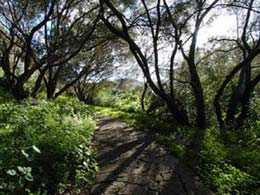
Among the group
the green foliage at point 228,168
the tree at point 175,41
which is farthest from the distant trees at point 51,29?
the green foliage at point 228,168

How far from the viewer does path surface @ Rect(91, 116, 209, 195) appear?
4.04 metres

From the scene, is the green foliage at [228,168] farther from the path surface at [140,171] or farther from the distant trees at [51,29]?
the distant trees at [51,29]

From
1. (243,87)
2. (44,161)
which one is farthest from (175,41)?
(44,161)

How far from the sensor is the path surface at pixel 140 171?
13.3ft

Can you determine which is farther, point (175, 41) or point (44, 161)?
point (175, 41)

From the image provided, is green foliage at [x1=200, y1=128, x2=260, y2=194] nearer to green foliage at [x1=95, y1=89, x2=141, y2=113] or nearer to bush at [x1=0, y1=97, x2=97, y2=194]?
bush at [x1=0, y1=97, x2=97, y2=194]

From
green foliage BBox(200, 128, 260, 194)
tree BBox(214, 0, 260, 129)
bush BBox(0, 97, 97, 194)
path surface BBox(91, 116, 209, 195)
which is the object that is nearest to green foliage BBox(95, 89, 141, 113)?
tree BBox(214, 0, 260, 129)

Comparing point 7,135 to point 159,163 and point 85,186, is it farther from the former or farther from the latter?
point 159,163

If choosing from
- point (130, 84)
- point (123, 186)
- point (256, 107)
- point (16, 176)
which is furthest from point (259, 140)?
point (130, 84)

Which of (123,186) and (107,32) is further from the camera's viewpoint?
(107,32)

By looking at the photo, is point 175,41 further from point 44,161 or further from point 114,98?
point 114,98

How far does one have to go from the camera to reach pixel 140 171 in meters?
4.74

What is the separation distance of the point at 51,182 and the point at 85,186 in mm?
622

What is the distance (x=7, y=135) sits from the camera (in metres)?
4.40
